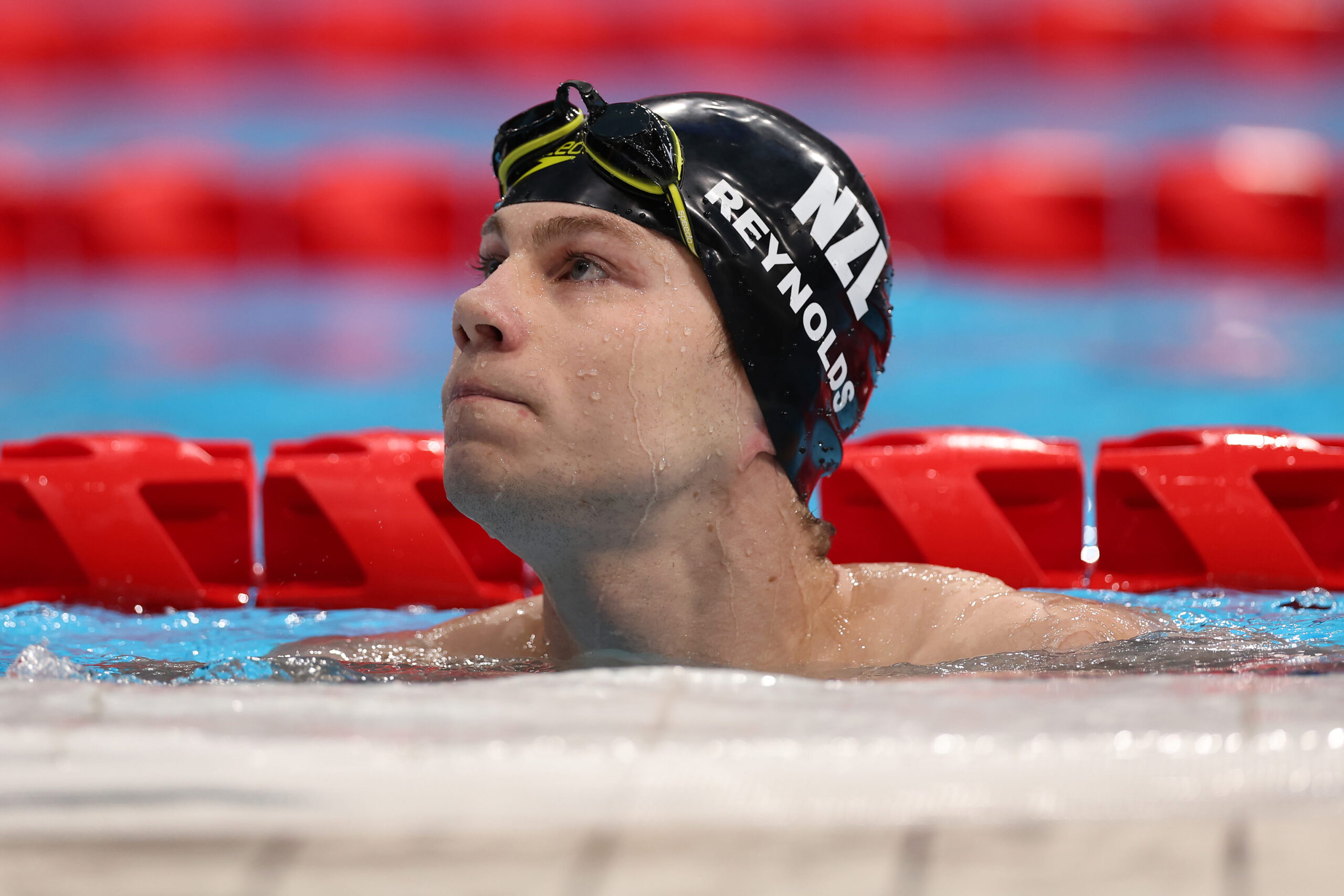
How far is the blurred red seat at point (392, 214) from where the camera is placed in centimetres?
766

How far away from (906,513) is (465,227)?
16.1 feet

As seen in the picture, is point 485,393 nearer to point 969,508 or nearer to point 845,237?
point 845,237

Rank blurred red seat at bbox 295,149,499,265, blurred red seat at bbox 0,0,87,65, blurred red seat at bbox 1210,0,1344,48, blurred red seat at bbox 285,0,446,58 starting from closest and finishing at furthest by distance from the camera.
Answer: blurred red seat at bbox 295,149,499,265
blurred red seat at bbox 1210,0,1344,48
blurred red seat at bbox 0,0,87,65
blurred red seat at bbox 285,0,446,58

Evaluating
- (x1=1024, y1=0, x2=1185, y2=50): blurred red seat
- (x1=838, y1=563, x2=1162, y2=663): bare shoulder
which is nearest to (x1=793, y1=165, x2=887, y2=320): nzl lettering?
(x1=838, y1=563, x2=1162, y2=663): bare shoulder

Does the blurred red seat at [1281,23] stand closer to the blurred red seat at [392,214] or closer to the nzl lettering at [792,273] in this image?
the blurred red seat at [392,214]

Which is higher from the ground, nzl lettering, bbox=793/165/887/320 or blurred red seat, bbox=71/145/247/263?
nzl lettering, bbox=793/165/887/320

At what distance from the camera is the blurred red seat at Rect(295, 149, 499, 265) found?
25.1 ft

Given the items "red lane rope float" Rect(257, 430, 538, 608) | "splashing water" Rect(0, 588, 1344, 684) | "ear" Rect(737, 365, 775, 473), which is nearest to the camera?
"splashing water" Rect(0, 588, 1344, 684)

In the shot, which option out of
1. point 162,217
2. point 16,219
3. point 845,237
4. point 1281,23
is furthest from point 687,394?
point 1281,23

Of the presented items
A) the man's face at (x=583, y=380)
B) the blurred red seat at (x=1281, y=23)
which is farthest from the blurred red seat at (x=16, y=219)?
the blurred red seat at (x=1281, y=23)

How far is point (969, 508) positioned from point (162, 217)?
5787mm

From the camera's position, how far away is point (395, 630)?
3.07 meters

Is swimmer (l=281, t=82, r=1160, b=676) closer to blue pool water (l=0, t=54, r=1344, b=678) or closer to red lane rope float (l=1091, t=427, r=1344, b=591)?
blue pool water (l=0, t=54, r=1344, b=678)

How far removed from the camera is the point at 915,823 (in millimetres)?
1294
